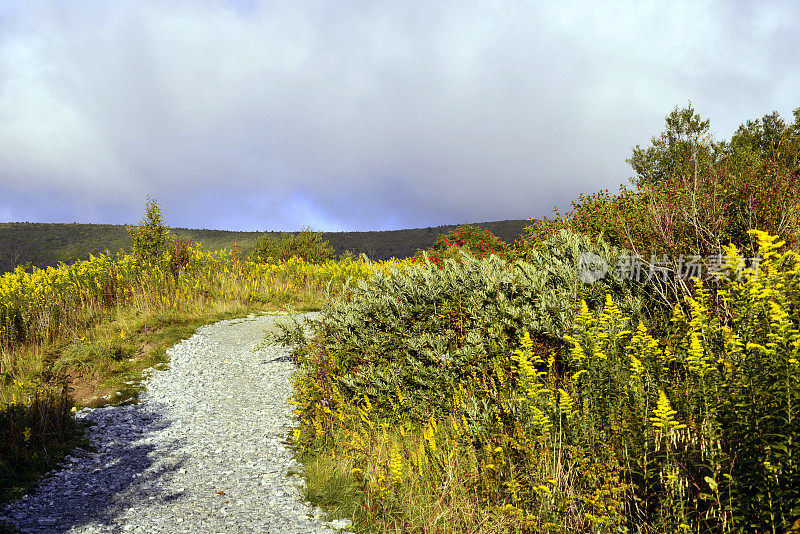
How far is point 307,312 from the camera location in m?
13.6

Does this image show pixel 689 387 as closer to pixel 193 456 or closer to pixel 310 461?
pixel 310 461

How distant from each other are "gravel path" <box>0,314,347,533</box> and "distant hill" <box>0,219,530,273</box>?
31.9 m

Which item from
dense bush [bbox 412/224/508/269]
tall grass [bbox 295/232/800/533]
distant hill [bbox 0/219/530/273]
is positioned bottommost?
tall grass [bbox 295/232/800/533]

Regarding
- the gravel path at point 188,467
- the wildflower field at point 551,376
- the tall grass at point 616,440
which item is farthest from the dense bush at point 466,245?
the tall grass at point 616,440

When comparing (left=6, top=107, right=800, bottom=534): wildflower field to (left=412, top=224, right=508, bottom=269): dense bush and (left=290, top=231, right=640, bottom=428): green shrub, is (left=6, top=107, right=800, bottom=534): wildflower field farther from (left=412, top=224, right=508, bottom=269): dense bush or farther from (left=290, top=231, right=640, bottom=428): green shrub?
(left=412, top=224, right=508, bottom=269): dense bush

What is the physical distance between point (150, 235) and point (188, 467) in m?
9.96

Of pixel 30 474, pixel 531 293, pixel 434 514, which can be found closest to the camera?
pixel 434 514

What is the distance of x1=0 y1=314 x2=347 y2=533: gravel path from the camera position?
432cm

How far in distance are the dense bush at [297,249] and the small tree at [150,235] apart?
7.43 metres

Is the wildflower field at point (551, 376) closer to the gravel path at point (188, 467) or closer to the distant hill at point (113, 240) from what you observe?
the gravel path at point (188, 467)

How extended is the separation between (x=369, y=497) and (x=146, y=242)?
467 inches

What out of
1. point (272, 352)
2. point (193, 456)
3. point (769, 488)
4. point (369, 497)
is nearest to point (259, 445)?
point (193, 456)

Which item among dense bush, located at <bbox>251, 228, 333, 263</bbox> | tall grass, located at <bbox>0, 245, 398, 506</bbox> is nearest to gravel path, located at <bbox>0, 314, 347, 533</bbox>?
tall grass, located at <bbox>0, 245, 398, 506</bbox>

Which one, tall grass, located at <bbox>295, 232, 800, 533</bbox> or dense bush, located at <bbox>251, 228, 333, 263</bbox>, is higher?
dense bush, located at <bbox>251, 228, 333, 263</bbox>
